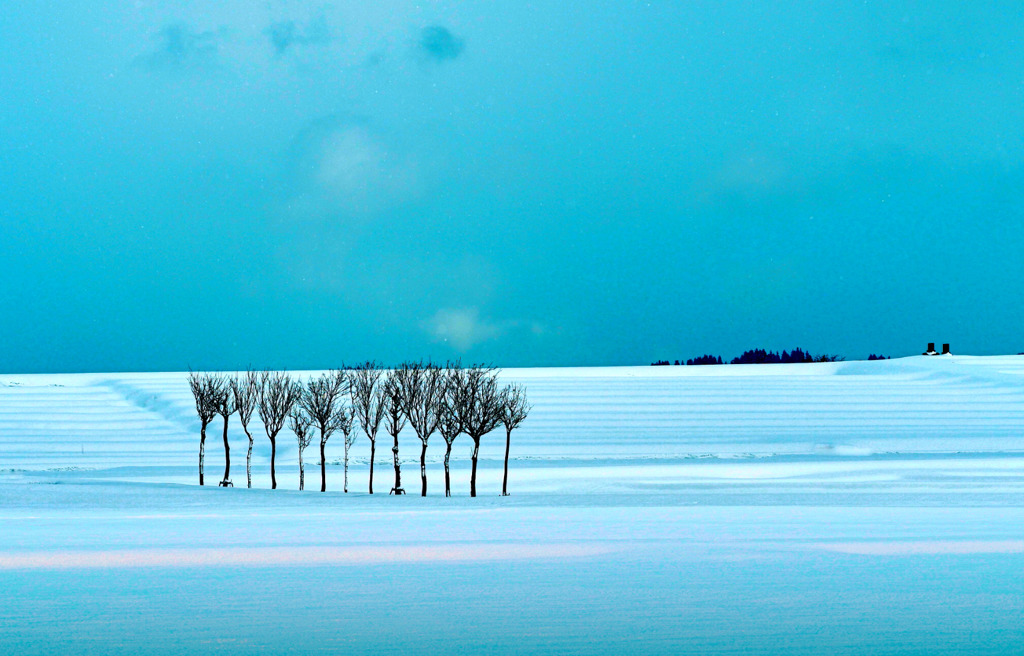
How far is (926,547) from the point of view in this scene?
14617 mm

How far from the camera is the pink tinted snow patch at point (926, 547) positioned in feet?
46.2

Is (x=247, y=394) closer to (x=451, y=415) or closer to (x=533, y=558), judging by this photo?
(x=451, y=415)

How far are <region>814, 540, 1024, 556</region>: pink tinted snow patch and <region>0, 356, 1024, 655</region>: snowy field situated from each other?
0.27 ft

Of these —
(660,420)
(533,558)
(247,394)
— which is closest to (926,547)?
(533,558)

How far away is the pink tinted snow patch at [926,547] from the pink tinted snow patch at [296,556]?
3672 mm

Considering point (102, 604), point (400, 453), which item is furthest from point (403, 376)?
point (102, 604)

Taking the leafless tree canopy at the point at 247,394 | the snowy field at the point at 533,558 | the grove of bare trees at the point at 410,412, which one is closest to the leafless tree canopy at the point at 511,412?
the grove of bare trees at the point at 410,412

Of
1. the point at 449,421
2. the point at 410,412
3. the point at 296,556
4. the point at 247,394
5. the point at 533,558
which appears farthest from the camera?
the point at 247,394

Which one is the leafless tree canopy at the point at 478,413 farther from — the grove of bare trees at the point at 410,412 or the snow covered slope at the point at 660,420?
the snow covered slope at the point at 660,420

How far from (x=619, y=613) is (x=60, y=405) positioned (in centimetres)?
5334

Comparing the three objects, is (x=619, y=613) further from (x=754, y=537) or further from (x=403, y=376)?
(x=403, y=376)

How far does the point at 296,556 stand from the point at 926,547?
9554 mm

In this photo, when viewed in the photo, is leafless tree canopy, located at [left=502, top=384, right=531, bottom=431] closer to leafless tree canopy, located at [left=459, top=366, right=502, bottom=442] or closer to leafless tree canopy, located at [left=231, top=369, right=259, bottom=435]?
leafless tree canopy, located at [left=459, top=366, right=502, bottom=442]

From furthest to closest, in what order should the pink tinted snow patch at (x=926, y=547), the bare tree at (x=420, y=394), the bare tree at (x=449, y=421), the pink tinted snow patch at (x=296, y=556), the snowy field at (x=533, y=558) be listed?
1. the bare tree at (x=420, y=394)
2. the bare tree at (x=449, y=421)
3. the pink tinted snow patch at (x=926, y=547)
4. the pink tinted snow patch at (x=296, y=556)
5. the snowy field at (x=533, y=558)
